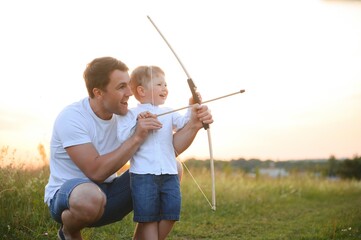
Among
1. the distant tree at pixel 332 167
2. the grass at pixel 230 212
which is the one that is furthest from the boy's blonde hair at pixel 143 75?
the distant tree at pixel 332 167

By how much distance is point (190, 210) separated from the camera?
22.7 ft

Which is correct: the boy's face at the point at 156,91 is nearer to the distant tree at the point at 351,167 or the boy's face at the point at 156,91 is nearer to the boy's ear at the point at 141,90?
the boy's ear at the point at 141,90

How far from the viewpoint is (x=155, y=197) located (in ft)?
11.8

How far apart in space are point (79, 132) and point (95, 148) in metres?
0.15

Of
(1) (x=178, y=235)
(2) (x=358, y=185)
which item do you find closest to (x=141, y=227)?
(1) (x=178, y=235)

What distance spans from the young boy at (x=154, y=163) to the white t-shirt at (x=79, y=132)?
187 mm

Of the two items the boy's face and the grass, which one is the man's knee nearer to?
the boy's face

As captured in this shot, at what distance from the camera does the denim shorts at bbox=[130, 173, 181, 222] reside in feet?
11.7

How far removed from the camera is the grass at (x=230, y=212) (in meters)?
5.05

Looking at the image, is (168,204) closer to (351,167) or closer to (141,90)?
(141,90)

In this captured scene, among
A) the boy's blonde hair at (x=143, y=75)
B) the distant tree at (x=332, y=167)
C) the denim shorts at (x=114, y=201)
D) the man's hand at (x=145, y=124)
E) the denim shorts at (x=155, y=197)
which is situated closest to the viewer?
the man's hand at (x=145, y=124)

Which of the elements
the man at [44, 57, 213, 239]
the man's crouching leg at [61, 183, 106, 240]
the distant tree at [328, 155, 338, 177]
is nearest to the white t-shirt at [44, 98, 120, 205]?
the man at [44, 57, 213, 239]

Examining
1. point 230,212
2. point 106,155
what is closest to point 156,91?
point 106,155

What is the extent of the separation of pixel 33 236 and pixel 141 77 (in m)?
1.96
